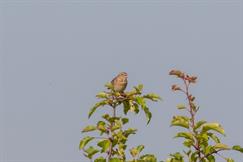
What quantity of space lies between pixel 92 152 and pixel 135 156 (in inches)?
27.3

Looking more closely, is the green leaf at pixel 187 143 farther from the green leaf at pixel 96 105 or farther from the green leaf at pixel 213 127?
the green leaf at pixel 96 105

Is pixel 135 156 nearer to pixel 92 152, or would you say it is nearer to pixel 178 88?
pixel 92 152

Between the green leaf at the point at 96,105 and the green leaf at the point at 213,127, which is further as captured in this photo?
the green leaf at the point at 96,105

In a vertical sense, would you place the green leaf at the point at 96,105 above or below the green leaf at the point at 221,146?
above

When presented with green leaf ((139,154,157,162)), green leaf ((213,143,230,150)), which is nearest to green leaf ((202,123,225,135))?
green leaf ((213,143,230,150))

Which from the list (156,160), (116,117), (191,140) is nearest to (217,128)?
(191,140)

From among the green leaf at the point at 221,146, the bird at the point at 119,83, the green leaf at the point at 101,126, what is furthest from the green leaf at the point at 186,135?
the bird at the point at 119,83

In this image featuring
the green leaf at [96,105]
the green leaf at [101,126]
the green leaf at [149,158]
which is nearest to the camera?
the green leaf at [149,158]

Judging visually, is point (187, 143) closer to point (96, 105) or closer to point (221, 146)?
point (221, 146)

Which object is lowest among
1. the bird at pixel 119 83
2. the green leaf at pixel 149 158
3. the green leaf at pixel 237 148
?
the green leaf at pixel 149 158

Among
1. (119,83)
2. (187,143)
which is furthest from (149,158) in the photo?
(119,83)

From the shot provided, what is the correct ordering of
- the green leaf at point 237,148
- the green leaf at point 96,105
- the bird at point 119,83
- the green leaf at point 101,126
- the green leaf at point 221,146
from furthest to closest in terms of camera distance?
the bird at point 119,83 < the green leaf at point 96,105 < the green leaf at point 101,126 < the green leaf at point 237,148 < the green leaf at point 221,146

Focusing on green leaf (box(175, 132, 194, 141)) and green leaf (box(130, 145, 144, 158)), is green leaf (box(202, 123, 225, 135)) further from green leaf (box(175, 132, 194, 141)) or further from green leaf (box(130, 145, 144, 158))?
green leaf (box(130, 145, 144, 158))

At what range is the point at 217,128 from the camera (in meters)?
8.48
